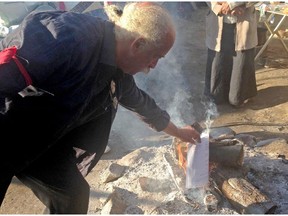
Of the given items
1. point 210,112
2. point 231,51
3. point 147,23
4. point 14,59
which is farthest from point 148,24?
point 210,112

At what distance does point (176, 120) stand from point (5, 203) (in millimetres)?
2224

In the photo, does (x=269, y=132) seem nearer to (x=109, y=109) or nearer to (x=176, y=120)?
(x=176, y=120)

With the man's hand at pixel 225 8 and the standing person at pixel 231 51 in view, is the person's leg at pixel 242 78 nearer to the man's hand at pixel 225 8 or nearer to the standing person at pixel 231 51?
the standing person at pixel 231 51

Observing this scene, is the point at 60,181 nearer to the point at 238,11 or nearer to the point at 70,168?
the point at 70,168

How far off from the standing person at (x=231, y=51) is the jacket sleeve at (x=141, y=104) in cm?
237

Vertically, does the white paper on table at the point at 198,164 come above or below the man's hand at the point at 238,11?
below

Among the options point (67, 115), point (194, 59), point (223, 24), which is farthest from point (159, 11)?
point (194, 59)

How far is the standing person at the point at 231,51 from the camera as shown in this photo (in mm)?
4578

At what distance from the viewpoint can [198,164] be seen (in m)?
2.56

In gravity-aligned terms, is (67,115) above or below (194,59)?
above

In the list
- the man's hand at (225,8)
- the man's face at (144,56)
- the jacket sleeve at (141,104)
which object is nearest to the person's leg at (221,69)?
the man's hand at (225,8)

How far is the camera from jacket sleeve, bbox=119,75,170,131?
2.46 metres

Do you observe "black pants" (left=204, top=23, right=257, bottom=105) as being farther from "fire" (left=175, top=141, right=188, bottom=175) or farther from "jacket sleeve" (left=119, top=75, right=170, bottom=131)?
"jacket sleeve" (left=119, top=75, right=170, bottom=131)

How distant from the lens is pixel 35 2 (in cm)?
652
